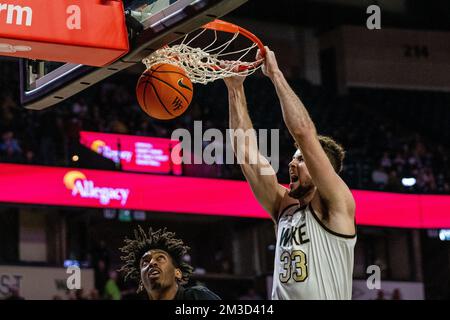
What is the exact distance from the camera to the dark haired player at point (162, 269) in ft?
14.3

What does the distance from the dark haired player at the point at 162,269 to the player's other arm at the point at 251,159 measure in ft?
1.57

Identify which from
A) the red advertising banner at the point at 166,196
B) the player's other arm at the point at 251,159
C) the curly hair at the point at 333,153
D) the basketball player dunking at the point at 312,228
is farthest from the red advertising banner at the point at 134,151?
the basketball player dunking at the point at 312,228

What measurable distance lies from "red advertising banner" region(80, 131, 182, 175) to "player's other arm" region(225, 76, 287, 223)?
8084 mm

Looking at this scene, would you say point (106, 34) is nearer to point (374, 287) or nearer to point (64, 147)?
point (64, 147)

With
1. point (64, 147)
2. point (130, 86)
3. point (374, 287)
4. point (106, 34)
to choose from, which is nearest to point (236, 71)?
point (106, 34)

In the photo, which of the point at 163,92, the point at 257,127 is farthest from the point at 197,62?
the point at 257,127

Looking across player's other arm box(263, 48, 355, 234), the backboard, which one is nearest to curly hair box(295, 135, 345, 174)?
player's other arm box(263, 48, 355, 234)

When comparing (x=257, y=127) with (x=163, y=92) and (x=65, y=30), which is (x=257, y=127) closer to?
(x=163, y=92)

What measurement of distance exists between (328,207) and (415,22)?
16.7 metres

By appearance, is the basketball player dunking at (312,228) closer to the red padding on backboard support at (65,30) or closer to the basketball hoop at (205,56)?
the basketball hoop at (205,56)

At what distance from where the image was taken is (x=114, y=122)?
1458 centimetres

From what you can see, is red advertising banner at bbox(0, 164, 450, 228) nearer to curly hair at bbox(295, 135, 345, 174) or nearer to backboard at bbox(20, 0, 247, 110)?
backboard at bbox(20, 0, 247, 110)

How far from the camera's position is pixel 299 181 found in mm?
4379

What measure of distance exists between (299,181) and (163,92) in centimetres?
129
